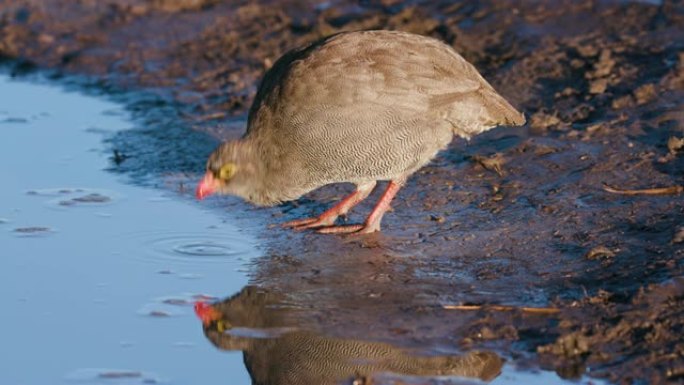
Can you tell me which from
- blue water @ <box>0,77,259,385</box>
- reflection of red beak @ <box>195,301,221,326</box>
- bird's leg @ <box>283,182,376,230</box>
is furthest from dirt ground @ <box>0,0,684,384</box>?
reflection of red beak @ <box>195,301,221,326</box>

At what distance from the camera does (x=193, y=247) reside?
28.8ft

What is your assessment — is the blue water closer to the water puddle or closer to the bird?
the water puddle

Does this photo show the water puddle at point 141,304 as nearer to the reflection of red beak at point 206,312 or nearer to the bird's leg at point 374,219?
the reflection of red beak at point 206,312

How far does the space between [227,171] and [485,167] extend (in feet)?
6.82

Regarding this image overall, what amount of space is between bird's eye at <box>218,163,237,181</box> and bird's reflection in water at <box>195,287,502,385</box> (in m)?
1.48

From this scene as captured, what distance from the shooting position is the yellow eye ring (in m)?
8.90

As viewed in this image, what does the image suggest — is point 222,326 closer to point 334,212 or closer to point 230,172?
point 230,172

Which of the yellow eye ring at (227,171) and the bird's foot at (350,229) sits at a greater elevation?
the yellow eye ring at (227,171)

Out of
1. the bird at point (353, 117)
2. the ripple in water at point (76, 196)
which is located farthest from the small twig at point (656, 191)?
the ripple in water at point (76, 196)

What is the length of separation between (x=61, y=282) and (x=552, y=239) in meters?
3.11

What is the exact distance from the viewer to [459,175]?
9883mm

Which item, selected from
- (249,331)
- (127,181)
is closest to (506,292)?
(249,331)

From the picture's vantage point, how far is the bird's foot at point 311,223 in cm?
909

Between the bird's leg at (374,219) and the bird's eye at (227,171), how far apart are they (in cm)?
71
